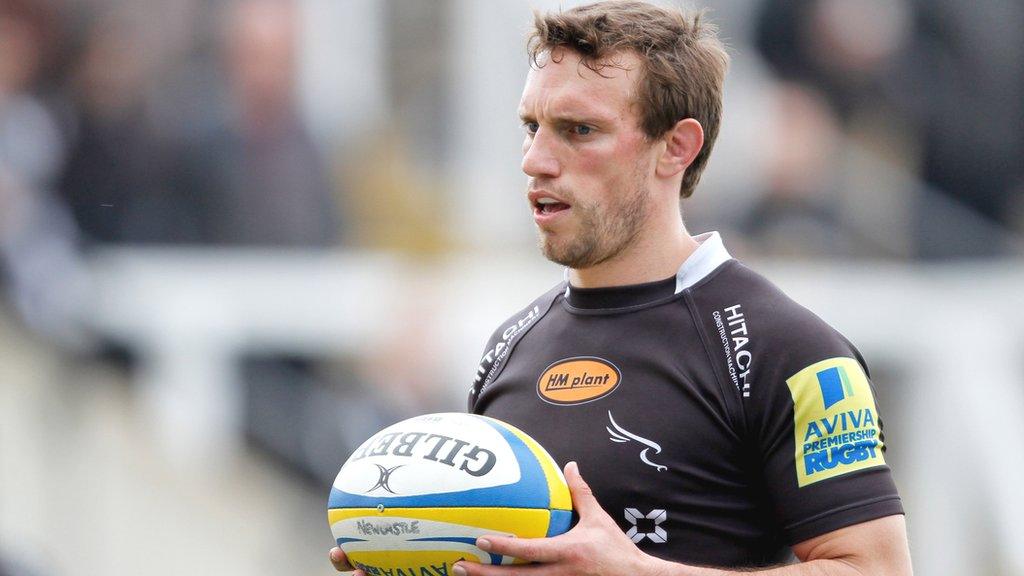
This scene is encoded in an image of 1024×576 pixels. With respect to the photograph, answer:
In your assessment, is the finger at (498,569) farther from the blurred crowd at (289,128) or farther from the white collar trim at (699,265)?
the blurred crowd at (289,128)

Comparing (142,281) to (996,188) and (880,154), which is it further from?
(996,188)

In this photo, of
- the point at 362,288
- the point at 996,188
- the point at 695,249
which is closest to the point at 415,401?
the point at 362,288

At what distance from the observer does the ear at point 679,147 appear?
404 cm

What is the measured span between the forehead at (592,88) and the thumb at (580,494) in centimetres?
91

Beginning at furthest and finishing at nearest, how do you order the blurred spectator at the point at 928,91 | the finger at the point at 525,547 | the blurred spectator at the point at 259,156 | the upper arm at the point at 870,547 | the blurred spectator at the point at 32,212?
the blurred spectator at the point at 928,91, the blurred spectator at the point at 259,156, the blurred spectator at the point at 32,212, the upper arm at the point at 870,547, the finger at the point at 525,547

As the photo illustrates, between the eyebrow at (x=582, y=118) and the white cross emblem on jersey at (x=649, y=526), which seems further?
the eyebrow at (x=582, y=118)

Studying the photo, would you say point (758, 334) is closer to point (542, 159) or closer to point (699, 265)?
point (699, 265)

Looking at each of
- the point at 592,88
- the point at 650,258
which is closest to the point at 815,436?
the point at 650,258

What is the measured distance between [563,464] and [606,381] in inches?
9.3

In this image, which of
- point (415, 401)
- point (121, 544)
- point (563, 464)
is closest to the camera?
point (563, 464)

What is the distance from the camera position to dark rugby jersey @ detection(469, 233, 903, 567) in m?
3.59

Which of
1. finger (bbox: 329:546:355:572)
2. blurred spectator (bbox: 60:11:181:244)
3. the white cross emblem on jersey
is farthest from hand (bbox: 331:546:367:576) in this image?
blurred spectator (bbox: 60:11:181:244)

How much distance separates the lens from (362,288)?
33.3 feet

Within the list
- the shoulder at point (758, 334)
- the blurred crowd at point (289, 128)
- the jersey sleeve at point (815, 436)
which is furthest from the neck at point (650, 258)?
the blurred crowd at point (289, 128)
